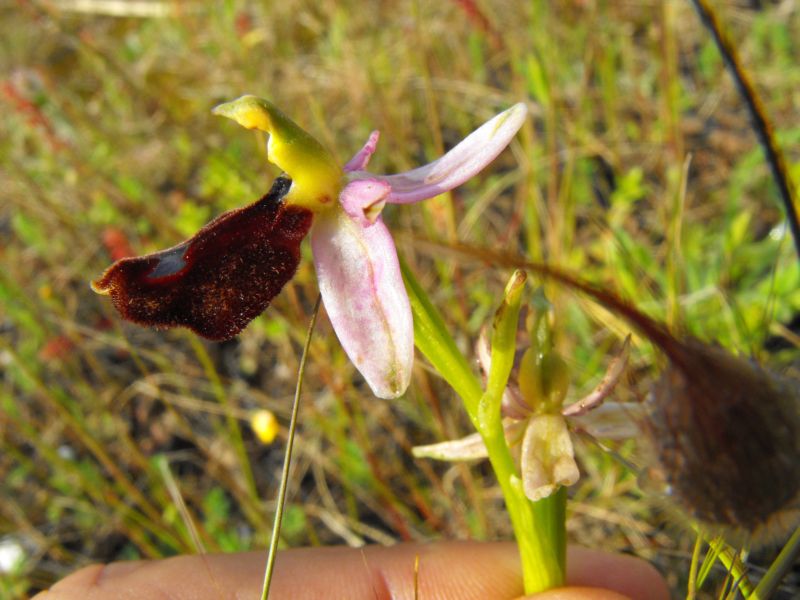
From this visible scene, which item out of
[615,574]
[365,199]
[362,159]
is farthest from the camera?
[615,574]

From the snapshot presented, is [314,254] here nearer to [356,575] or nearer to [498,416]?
[498,416]

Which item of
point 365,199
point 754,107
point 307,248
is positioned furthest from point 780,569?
point 307,248

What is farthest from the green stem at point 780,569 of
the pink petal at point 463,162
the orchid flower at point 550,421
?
the pink petal at point 463,162

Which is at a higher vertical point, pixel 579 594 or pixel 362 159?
pixel 362 159

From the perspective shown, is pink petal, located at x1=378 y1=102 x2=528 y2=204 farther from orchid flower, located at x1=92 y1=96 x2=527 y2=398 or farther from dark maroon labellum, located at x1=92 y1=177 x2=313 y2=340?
dark maroon labellum, located at x1=92 y1=177 x2=313 y2=340

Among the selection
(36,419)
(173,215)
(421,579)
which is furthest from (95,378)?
(421,579)

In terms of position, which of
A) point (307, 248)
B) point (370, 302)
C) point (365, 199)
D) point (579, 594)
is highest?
point (365, 199)

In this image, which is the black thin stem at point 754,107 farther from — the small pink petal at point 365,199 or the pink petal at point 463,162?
the small pink petal at point 365,199
